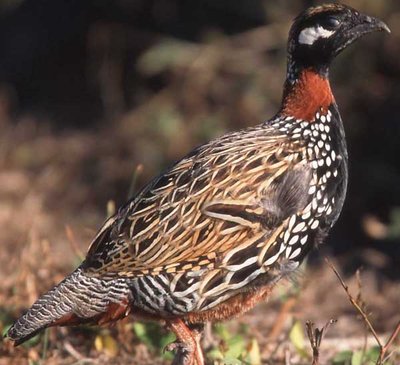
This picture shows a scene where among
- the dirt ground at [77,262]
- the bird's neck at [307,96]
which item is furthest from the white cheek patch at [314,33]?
the dirt ground at [77,262]

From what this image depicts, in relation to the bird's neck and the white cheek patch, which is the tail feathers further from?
the white cheek patch

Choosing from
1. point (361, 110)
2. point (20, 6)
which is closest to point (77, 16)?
point (20, 6)

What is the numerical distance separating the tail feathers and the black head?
130cm

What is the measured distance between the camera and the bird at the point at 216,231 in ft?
15.5

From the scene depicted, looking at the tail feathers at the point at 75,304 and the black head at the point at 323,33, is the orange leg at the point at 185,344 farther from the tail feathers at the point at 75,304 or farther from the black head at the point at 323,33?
the black head at the point at 323,33

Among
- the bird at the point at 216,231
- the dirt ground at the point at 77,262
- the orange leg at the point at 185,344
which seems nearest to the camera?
the bird at the point at 216,231

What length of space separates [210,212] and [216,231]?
88mm

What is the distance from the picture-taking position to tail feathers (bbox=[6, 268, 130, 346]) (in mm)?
4805

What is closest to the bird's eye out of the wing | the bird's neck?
the bird's neck

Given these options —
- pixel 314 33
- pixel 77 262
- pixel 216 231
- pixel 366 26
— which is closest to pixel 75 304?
pixel 216 231

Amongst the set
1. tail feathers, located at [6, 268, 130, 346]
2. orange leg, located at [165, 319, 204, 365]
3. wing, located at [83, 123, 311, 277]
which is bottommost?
orange leg, located at [165, 319, 204, 365]

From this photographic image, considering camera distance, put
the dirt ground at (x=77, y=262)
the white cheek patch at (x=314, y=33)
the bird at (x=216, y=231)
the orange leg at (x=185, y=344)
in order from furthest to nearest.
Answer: the dirt ground at (x=77, y=262), the white cheek patch at (x=314, y=33), the orange leg at (x=185, y=344), the bird at (x=216, y=231)

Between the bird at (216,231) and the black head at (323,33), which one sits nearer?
the bird at (216,231)

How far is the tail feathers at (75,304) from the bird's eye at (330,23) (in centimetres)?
143
